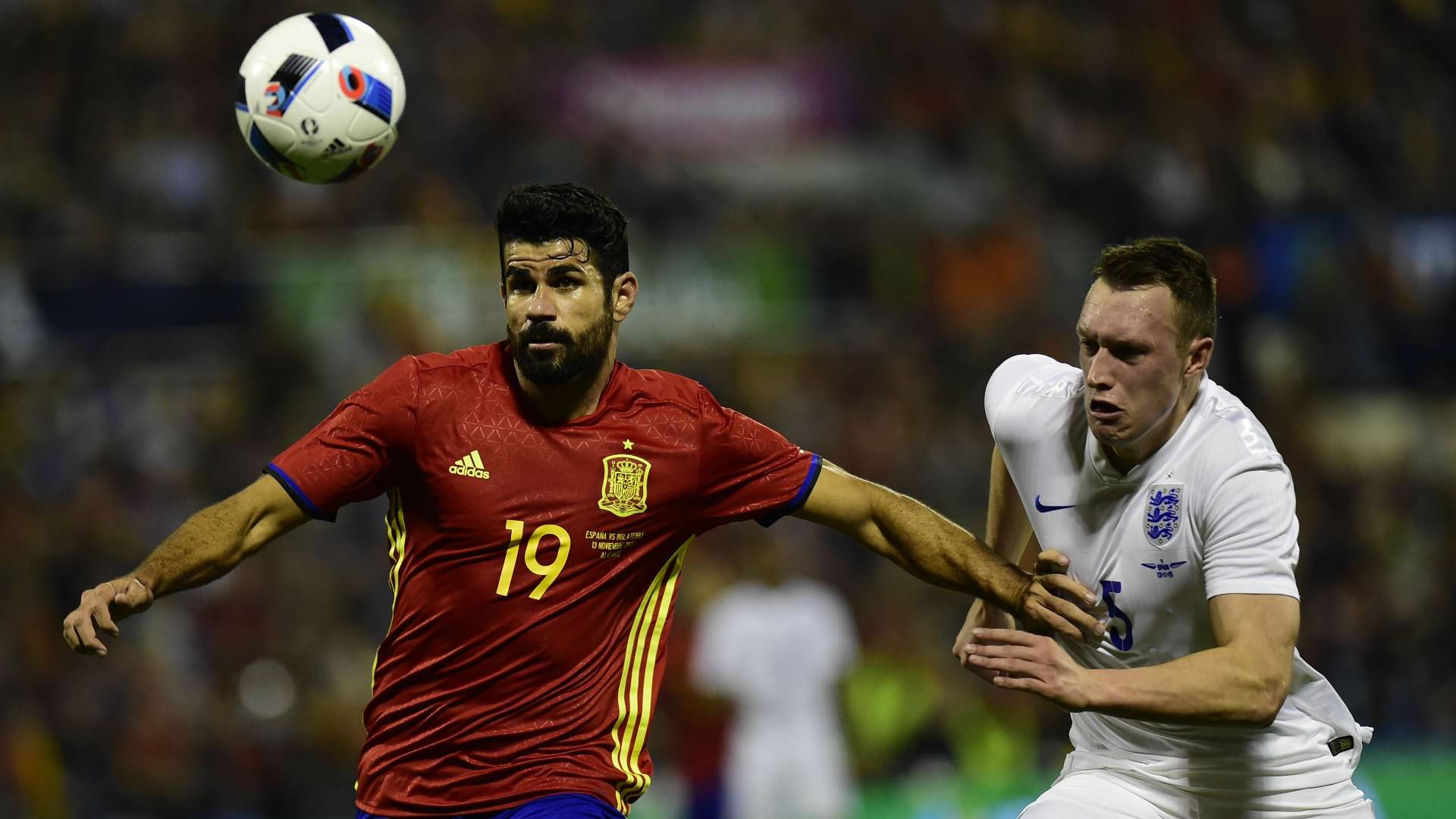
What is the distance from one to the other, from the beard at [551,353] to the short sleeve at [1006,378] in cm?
125

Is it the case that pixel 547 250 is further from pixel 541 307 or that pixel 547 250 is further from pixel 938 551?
pixel 938 551

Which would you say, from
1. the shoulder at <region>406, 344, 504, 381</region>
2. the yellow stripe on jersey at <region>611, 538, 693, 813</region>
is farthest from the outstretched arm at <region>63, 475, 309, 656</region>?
the yellow stripe on jersey at <region>611, 538, 693, 813</region>

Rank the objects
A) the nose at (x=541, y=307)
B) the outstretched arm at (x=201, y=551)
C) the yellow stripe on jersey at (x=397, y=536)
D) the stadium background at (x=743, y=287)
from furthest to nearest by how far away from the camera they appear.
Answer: the stadium background at (x=743, y=287) → the yellow stripe on jersey at (x=397, y=536) → the nose at (x=541, y=307) → the outstretched arm at (x=201, y=551)

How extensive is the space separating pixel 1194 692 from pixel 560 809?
1.64 metres

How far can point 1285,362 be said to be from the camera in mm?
13094

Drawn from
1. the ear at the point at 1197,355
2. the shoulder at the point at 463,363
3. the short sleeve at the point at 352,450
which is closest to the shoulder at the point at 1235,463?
the ear at the point at 1197,355

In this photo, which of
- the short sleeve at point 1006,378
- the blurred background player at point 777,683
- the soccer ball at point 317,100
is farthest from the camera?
the blurred background player at point 777,683

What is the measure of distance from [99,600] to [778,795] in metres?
6.88

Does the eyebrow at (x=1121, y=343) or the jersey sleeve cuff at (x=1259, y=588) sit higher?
the eyebrow at (x=1121, y=343)

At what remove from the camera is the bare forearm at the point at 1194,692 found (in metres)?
4.01

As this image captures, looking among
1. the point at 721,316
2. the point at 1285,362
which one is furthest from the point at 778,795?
the point at 1285,362

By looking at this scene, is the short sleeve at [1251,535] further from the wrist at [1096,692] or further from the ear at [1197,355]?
the wrist at [1096,692]

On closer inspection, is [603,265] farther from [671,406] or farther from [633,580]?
[633,580]

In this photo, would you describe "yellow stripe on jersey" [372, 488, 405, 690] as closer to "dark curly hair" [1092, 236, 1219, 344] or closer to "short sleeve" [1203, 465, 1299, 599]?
"dark curly hair" [1092, 236, 1219, 344]
